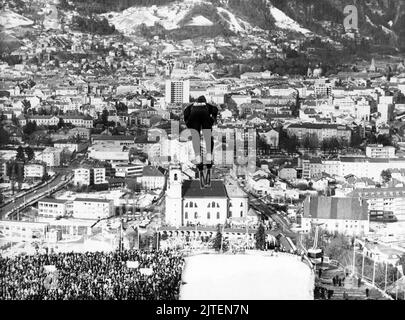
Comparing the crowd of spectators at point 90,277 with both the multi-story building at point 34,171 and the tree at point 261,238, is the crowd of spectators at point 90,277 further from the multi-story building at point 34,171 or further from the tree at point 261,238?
the multi-story building at point 34,171

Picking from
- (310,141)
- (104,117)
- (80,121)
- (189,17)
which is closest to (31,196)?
(80,121)

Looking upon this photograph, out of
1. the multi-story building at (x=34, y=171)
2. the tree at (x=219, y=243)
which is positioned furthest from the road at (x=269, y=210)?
the multi-story building at (x=34, y=171)

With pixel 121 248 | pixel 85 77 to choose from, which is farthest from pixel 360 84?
pixel 121 248

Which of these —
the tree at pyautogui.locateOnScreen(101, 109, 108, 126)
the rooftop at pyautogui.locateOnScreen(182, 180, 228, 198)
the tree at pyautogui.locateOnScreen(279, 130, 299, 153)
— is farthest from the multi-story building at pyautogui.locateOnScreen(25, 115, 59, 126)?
the rooftop at pyautogui.locateOnScreen(182, 180, 228, 198)

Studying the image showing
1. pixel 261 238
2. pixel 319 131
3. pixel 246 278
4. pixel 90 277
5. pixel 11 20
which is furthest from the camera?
pixel 11 20

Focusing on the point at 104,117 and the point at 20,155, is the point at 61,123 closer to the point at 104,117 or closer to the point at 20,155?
the point at 104,117
